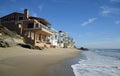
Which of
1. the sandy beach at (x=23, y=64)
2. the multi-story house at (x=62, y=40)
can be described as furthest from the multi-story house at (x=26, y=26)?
the multi-story house at (x=62, y=40)

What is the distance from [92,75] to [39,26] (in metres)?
22.6

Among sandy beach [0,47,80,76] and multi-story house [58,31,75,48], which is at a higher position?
multi-story house [58,31,75,48]

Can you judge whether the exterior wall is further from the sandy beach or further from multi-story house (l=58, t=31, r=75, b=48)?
multi-story house (l=58, t=31, r=75, b=48)

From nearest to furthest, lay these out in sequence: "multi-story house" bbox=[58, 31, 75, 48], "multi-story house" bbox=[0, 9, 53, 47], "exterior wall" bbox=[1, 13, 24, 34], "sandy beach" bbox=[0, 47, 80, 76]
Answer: "sandy beach" bbox=[0, 47, 80, 76] → "multi-story house" bbox=[0, 9, 53, 47] → "exterior wall" bbox=[1, 13, 24, 34] → "multi-story house" bbox=[58, 31, 75, 48]

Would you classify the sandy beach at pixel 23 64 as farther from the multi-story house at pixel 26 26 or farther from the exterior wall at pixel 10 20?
the exterior wall at pixel 10 20

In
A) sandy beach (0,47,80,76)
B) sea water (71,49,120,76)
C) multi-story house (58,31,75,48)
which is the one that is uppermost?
multi-story house (58,31,75,48)

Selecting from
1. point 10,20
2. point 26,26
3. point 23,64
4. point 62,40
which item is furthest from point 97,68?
point 62,40

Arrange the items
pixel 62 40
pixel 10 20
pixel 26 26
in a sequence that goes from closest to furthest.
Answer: pixel 26 26, pixel 10 20, pixel 62 40

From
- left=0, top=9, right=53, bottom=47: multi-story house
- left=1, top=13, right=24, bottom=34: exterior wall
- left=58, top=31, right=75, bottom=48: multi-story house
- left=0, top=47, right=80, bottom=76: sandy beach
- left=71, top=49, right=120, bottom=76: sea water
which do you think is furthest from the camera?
left=58, top=31, right=75, bottom=48: multi-story house

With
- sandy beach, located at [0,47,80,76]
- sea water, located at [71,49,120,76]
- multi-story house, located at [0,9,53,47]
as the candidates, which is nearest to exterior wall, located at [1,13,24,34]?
multi-story house, located at [0,9,53,47]

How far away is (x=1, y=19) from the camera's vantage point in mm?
35375

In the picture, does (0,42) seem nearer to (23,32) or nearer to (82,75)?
(82,75)

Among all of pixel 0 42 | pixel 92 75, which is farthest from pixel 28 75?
pixel 0 42

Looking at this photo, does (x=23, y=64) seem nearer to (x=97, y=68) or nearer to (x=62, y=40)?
(x=97, y=68)
